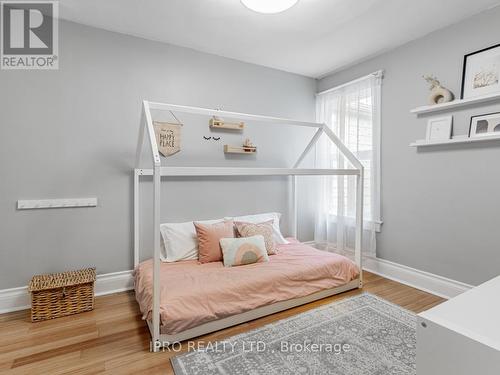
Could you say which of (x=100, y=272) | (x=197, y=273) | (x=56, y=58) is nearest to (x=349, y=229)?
(x=197, y=273)

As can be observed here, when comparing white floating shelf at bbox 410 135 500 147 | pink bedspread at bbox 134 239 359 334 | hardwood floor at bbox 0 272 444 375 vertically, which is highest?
white floating shelf at bbox 410 135 500 147

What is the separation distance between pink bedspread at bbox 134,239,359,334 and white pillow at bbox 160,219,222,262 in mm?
106

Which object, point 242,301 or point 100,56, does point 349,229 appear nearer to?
point 242,301

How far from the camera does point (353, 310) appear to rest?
85.4 inches

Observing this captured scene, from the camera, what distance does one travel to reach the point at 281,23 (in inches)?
93.5

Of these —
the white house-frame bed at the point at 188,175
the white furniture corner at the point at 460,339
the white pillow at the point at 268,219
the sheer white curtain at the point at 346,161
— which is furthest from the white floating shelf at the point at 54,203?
the sheer white curtain at the point at 346,161

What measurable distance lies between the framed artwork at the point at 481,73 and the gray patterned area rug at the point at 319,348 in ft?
6.18

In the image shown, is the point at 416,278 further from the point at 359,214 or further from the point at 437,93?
the point at 437,93

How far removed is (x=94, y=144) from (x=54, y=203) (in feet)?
1.99

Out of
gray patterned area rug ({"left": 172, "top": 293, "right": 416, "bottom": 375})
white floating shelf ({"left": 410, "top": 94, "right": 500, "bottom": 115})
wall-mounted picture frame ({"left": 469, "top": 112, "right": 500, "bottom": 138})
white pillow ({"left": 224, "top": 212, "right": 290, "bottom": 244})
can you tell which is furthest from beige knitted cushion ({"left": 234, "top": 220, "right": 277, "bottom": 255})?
wall-mounted picture frame ({"left": 469, "top": 112, "right": 500, "bottom": 138})

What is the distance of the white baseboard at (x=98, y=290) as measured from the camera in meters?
2.17

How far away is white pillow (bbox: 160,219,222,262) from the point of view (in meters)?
2.57

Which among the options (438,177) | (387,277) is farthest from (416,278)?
(438,177)

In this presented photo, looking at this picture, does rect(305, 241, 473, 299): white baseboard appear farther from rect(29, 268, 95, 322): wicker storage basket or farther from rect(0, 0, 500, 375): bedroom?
rect(29, 268, 95, 322): wicker storage basket
